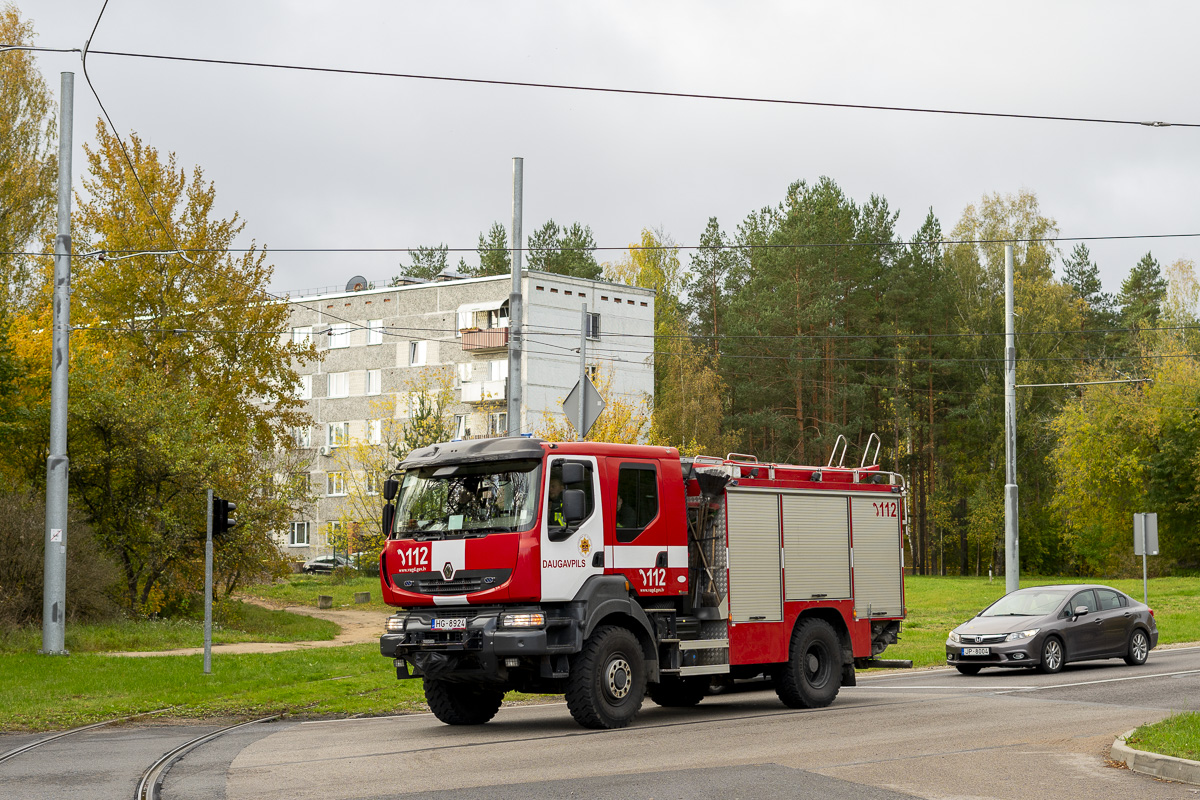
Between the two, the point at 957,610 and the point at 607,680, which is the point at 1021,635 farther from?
the point at 957,610

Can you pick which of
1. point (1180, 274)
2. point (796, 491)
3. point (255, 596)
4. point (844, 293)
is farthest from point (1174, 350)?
point (796, 491)

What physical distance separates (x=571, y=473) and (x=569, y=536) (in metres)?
0.68

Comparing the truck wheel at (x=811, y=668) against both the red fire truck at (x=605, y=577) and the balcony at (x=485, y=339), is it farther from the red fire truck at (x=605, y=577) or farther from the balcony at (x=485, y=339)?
the balcony at (x=485, y=339)

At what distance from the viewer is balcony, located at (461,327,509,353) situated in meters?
61.1

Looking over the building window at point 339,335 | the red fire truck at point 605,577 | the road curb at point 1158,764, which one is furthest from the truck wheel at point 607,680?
the building window at point 339,335

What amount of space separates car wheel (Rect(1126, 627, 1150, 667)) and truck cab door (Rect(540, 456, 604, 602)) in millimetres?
12014

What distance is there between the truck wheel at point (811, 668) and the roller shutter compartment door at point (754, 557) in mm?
548

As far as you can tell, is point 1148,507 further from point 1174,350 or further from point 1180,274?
point 1180,274

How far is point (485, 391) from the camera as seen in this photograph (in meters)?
61.0

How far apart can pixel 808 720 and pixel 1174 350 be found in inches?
2216

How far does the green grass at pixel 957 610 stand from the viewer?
25734 millimetres

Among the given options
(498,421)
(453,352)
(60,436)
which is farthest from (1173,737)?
(453,352)

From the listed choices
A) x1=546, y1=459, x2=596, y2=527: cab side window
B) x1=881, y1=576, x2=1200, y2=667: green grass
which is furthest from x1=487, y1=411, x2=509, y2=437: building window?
x1=546, y1=459, x2=596, y2=527: cab side window

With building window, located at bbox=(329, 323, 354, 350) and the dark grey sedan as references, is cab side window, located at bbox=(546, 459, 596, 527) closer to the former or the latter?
the dark grey sedan
